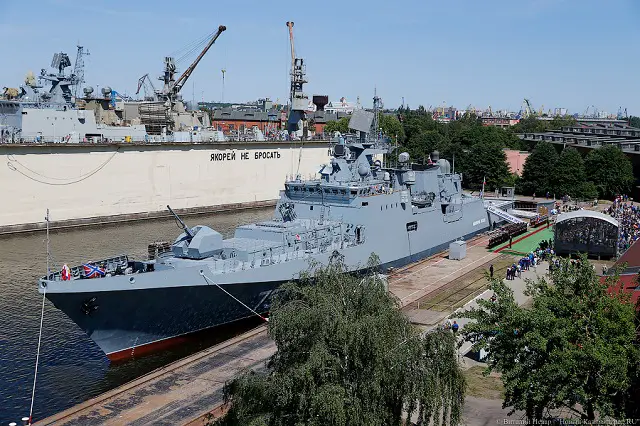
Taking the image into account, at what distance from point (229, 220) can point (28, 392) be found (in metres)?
30.4

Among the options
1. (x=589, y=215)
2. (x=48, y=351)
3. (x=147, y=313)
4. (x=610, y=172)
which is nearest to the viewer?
(x=147, y=313)

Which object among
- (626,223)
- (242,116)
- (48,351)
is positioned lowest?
(48,351)

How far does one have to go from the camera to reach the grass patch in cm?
1603

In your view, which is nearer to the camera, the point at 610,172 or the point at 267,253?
the point at 267,253

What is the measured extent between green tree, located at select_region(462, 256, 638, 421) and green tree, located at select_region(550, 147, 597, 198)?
48.1 metres

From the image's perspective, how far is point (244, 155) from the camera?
55.2 m

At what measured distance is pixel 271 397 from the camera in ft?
35.0

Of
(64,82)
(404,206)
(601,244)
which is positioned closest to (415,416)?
(404,206)

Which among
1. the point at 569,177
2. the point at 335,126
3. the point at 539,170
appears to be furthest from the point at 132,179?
the point at 335,126

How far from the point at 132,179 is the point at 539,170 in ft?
126

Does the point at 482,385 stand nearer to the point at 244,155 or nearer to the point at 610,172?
the point at 244,155

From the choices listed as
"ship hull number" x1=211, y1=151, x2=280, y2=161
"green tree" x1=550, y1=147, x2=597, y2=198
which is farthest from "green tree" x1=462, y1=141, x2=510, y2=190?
"ship hull number" x1=211, y1=151, x2=280, y2=161

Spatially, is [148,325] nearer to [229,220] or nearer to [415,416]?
[415,416]

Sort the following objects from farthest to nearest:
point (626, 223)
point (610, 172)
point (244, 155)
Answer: point (610, 172) < point (244, 155) < point (626, 223)
